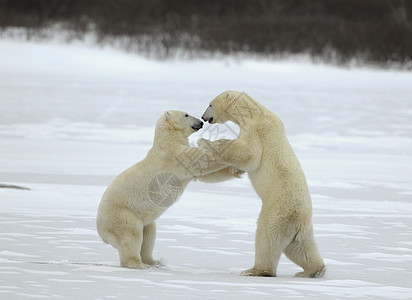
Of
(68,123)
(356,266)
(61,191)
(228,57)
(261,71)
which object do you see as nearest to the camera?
(356,266)

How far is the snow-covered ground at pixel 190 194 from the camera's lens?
328 centimetres

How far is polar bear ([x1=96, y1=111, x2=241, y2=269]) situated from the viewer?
3723 mm

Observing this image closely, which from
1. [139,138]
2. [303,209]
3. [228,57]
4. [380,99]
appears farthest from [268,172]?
[228,57]

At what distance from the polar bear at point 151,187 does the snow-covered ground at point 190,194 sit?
0.17 metres

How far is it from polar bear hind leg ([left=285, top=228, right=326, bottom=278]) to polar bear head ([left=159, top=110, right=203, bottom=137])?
84cm

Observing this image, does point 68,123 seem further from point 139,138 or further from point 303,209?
point 303,209

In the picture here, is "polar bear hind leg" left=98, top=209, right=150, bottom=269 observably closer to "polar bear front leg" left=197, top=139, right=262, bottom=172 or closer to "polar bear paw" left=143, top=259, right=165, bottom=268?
"polar bear paw" left=143, top=259, right=165, bottom=268

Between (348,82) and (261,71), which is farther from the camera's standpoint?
(261,71)

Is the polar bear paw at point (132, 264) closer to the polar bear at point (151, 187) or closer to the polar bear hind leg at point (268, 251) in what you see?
the polar bear at point (151, 187)

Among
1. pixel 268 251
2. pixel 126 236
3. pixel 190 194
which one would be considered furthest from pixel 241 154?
pixel 190 194

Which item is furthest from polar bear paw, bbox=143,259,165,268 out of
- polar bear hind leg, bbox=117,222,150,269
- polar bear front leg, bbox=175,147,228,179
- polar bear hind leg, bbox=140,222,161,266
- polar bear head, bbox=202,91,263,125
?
polar bear head, bbox=202,91,263,125

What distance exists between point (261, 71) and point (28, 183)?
1255 cm

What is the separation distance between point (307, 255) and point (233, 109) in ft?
2.90

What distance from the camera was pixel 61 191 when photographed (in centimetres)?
584
